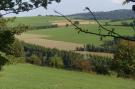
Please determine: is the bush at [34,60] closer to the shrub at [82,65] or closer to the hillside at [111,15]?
the shrub at [82,65]

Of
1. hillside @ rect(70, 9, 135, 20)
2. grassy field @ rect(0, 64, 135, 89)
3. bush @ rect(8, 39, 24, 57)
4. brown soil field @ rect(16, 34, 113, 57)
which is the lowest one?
grassy field @ rect(0, 64, 135, 89)

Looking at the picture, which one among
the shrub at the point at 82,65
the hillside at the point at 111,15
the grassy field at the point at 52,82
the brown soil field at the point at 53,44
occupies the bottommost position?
the shrub at the point at 82,65

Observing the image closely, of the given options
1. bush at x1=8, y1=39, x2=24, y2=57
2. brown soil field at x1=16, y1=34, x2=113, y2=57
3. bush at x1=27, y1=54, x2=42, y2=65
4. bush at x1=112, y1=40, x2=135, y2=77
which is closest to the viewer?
bush at x1=8, y1=39, x2=24, y2=57

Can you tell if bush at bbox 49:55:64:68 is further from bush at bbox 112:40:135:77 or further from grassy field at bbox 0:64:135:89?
bush at bbox 112:40:135:77

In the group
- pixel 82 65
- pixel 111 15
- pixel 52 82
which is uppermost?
pixel 111 15

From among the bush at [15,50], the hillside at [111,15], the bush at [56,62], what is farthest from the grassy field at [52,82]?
the hillside at [111,15]

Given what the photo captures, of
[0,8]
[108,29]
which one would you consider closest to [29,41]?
[0,8]

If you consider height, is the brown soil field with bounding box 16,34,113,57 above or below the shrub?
above

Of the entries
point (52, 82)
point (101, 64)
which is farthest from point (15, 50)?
point (101, 64)

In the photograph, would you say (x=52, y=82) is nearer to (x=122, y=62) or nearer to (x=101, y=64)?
(x=122, y=62)

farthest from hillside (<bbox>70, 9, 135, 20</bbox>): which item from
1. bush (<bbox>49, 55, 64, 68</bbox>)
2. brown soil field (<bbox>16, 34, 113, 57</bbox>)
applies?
brown soil field (<bbox>16, 34, 113, 57</bbox>)

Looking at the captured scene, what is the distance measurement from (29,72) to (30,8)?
56.7 meters

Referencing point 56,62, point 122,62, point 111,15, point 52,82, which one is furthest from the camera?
point 56,62

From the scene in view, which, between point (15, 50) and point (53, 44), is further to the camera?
point (53, 44)
